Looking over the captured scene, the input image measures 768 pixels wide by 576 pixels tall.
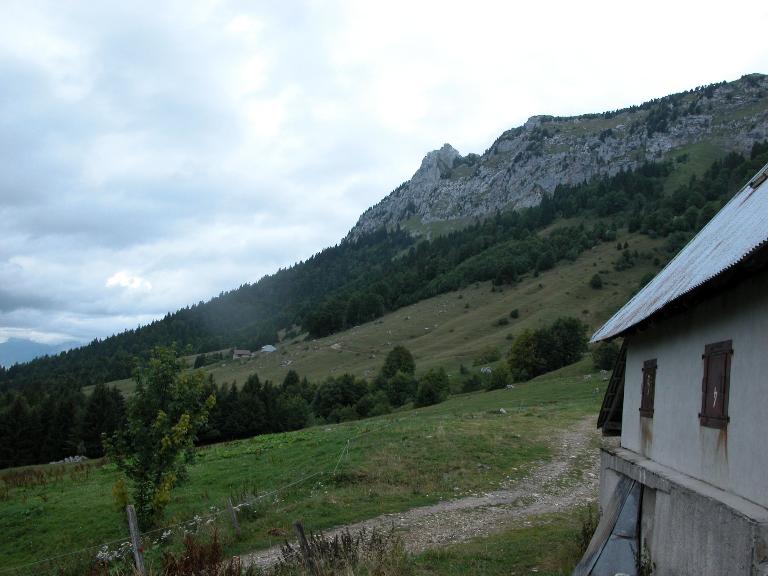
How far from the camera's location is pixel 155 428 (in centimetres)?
1738

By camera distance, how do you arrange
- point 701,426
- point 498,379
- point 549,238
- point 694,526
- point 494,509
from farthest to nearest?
point 549,238, point 498,379, point 494,509, point 701,426, point 694,526

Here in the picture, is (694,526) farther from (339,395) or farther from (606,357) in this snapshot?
(339,395)

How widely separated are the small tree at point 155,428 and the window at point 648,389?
12.1 meters

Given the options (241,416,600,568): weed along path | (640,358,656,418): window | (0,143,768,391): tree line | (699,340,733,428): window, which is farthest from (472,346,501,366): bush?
(699,340,733,428): window

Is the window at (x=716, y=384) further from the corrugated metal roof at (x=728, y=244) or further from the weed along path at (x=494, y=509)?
the weed along path at (x=494, y=509)

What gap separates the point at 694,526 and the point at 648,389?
4.22 metres

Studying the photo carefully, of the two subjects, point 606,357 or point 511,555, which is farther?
point 606,357

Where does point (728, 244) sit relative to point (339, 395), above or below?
above

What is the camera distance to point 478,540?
48.2 ft

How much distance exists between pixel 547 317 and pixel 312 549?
100587 millimetres

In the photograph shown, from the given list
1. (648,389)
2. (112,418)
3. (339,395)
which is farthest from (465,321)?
(648,389)

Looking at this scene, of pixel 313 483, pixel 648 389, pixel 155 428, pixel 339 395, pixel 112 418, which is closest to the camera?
pixel 648 389

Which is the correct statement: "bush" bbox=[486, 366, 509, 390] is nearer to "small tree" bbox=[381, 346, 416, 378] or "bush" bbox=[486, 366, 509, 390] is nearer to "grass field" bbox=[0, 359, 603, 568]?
"small tree" bbox=[381, 346, 416, 378]

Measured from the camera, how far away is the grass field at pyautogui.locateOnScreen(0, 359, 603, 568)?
739 inches
